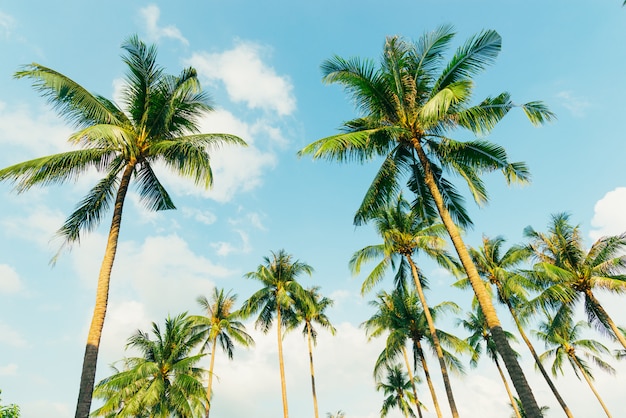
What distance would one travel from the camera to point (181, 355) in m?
26.2

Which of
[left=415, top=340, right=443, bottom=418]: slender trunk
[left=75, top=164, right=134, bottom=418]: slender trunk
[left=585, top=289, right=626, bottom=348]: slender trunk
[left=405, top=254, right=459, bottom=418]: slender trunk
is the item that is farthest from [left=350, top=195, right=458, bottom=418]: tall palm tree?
[left=75, top=164, right=134, bottom=418]: slender trunk

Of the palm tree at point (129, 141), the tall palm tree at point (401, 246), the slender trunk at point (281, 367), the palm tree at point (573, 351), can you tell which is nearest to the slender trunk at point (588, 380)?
the palm tree at point (573, 351)

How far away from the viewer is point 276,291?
92.9 ft

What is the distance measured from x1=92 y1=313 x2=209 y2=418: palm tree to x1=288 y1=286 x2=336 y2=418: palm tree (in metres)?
8.54

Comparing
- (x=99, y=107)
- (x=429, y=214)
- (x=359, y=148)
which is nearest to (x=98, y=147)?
(x=99, y=107)

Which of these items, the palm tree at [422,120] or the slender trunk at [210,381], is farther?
the slender trunk at [210,381]

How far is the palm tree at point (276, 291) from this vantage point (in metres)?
27.5

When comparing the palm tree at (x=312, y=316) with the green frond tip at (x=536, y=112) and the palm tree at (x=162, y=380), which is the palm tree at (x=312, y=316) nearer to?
the palm tree at (x=162, y=380)

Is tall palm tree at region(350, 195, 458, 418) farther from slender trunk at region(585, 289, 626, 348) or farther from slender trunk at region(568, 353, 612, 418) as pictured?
slender trunk at region(568, 353, 612, 418)

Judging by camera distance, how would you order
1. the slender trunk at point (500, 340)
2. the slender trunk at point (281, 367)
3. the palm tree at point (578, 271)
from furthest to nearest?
1. the slender trunk at point (281, 367)
2. the palm tree at point (578, 271)
3. the slender trunk at point (500, 340)

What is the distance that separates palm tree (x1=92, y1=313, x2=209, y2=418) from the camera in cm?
2270

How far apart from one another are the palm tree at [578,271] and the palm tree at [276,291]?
16201 millimetres

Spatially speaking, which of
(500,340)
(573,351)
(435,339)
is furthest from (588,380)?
(500,340)

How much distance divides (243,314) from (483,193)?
2195 centimetres
